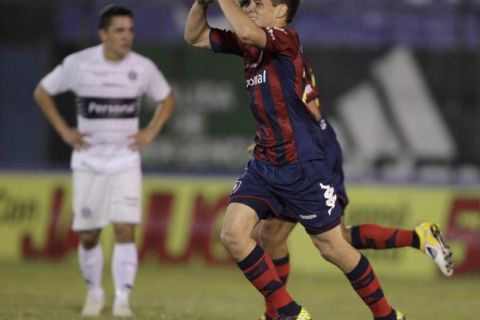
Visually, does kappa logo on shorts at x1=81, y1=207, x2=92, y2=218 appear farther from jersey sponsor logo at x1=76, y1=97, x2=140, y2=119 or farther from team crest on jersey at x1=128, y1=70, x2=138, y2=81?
team crest on jersey at x1=128, y1=70, x2=138, y2=81

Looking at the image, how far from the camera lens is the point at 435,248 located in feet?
33.1

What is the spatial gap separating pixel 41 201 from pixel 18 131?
1.56 meters

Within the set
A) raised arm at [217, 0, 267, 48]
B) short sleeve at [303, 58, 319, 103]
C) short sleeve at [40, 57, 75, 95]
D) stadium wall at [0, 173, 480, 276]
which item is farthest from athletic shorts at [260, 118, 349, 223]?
stadium wall at [0, 173, 480, 276]

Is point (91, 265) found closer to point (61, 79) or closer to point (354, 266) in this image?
point (61, 79)

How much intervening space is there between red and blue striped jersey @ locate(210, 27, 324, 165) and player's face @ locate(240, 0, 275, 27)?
0.12 meters

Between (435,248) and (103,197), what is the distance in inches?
113

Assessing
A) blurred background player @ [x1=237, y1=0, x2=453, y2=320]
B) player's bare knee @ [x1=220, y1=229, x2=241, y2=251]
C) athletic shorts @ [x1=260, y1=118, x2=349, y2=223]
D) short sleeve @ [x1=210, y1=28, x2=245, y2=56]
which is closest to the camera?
player's bare knee @ [x1=220, y1=229, x2=241, y2=251]

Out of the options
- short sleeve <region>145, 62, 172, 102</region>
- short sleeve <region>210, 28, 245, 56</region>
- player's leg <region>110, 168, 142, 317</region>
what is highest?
short sleeve <region>210, 28, 245, 56</region>

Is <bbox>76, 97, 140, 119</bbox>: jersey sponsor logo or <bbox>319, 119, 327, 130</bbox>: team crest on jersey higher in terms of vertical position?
<bbox>319, 119, 327, 130</bbox>: team crest on jersey

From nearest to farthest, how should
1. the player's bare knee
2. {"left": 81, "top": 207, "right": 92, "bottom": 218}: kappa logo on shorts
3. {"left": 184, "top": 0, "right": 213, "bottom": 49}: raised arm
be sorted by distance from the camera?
the player's bare knee < {"left": 184, "top": 0, "right": 213, "bottom": 49}: raised arm < {"left": 81, "top": 207, "right": 92, "bottom": 218}: kappa logo on shorts

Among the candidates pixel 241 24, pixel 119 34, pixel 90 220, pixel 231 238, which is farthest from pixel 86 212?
pixel 241 24

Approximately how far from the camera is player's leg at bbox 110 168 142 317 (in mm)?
11195

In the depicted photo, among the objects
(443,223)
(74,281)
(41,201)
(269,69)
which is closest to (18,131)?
(41,201)

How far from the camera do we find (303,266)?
15969 mm
